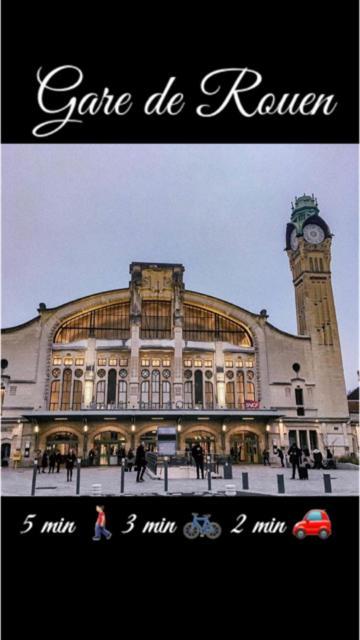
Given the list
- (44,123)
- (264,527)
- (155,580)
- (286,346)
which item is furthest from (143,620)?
(286,346)

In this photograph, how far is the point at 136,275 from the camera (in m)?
42.2

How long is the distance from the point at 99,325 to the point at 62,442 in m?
11.4

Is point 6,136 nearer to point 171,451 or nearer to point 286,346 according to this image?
point 171,451

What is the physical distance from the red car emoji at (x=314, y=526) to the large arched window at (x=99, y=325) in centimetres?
3428

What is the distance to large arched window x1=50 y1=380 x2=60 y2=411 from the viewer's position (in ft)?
125

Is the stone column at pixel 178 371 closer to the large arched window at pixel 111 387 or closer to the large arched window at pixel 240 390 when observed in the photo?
the large arched window at pixel 111 387

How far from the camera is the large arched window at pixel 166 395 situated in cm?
3838

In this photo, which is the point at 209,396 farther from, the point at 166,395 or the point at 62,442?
the point at 62,442

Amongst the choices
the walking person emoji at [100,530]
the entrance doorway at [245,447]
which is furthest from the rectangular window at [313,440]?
the walking person emoji at [100,530]

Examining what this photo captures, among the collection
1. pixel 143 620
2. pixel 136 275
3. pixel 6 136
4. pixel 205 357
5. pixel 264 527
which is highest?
pixel 136 275

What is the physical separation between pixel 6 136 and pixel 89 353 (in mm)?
32540

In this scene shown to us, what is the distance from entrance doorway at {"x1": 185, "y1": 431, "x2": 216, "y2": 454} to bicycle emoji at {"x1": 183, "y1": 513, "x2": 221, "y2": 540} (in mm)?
31107

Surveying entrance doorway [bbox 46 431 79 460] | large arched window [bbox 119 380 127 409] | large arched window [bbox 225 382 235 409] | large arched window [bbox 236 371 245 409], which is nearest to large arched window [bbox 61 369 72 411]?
entrance doorway [bbox 46 431 79 460]

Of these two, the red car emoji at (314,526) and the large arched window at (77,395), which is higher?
the large arched window at (77,395)
